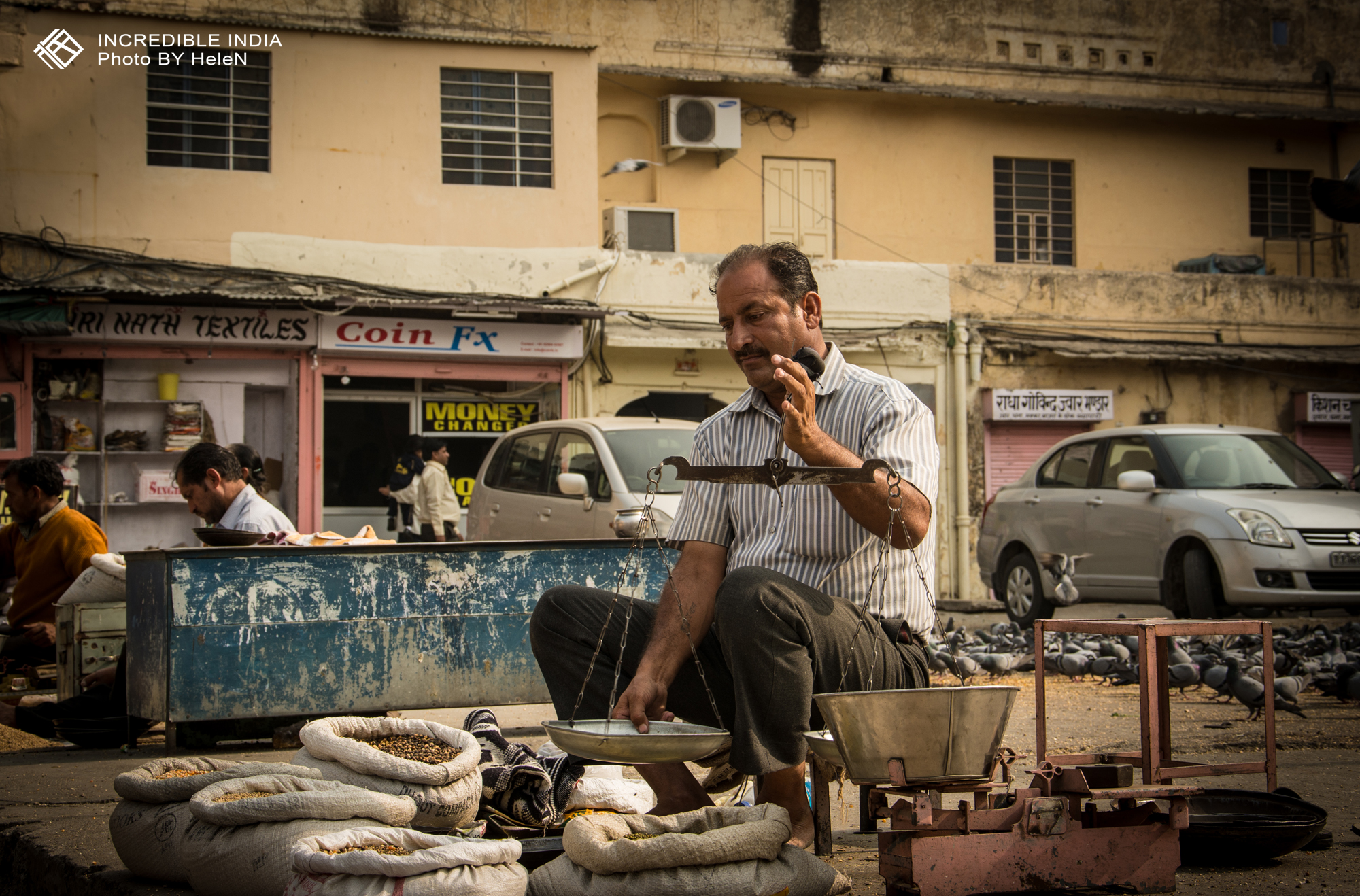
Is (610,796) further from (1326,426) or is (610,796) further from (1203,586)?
(1326,426)

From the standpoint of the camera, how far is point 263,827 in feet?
9.42

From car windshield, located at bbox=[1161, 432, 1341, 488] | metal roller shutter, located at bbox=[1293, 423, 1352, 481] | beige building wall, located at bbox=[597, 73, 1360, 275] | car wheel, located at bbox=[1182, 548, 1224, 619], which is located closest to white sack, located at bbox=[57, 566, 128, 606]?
car wheel, located at bbox=[1182, 548, 1224, 619]

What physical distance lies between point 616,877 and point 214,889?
1015mm

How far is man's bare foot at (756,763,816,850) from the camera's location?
3059 mm

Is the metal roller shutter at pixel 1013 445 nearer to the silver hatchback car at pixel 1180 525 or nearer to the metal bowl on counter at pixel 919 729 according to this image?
the silver hatchback car at pixel 1180 525

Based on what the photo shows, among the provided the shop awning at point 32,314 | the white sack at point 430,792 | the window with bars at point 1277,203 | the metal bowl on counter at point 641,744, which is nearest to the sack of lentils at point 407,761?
the white sack at point 430,792

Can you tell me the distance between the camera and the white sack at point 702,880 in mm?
2523

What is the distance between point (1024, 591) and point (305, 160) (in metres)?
9.18

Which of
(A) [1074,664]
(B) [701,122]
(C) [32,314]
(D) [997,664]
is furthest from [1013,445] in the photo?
(C) [32,314]

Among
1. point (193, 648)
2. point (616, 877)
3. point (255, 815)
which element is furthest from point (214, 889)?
point (193, 648)

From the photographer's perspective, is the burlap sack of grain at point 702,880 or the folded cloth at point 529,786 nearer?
the burlap sack of grain at point 702,880

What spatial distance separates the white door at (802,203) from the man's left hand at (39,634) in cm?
1194

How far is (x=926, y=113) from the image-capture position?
18.0 meters

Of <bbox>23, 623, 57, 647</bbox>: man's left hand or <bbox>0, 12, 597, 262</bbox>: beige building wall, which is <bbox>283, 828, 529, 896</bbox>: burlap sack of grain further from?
<bbox>0, 12, 597, 262</bbox>: beige building wall
